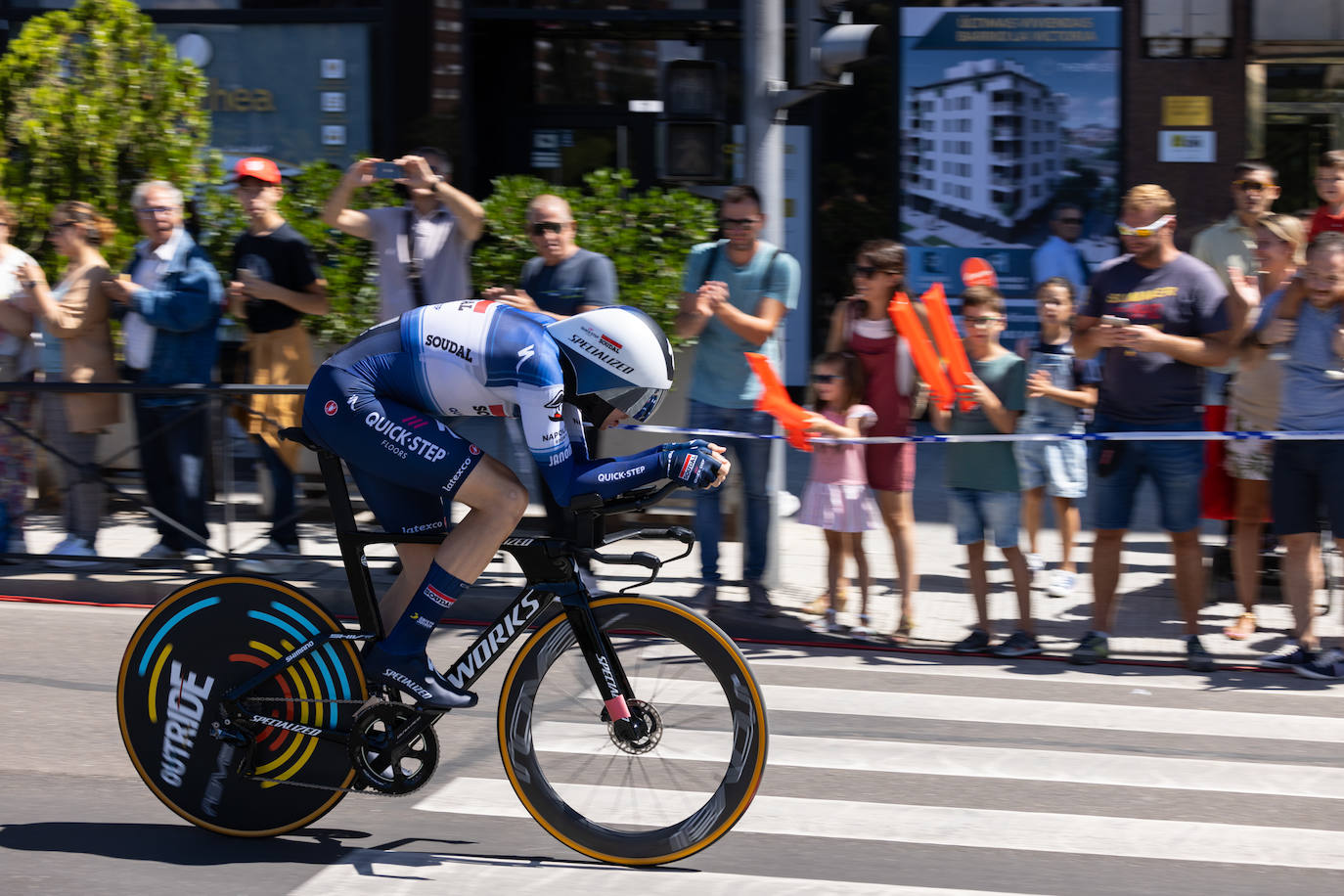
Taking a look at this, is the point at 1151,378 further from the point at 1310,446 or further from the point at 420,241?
the point at 420,241

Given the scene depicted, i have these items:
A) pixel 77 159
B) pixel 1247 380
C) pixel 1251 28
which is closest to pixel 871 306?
pixel 1247 380

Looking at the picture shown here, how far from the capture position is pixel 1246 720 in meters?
6.26

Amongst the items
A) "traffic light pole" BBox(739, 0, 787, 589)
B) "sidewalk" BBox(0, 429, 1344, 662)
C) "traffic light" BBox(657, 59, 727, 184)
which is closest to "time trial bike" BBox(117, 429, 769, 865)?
"sidewalk" BBox(0, 429, 1344, 662)

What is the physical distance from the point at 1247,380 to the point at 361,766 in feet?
16.2

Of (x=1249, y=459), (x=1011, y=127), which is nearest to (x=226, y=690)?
(x=1249, y=459)

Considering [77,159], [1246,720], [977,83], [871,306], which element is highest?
[977,83]

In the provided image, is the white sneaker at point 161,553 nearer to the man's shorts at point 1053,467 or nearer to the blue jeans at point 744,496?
the blue jeans at point 744,496

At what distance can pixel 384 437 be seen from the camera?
4.49 metres

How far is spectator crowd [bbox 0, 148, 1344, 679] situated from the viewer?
703 centimetres

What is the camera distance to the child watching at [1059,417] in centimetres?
803

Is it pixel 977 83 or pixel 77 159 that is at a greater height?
pixel 977 83

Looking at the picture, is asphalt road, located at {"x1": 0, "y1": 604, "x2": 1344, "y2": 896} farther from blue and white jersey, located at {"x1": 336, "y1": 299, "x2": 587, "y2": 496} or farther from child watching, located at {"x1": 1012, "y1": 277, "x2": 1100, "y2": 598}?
child watching, located at {"x1": 1012, "y1": 277, "x2": 1100, "y2": 598}

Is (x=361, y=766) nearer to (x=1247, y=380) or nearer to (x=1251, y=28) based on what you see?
(x=1247, y=380)

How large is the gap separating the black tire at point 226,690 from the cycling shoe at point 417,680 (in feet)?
0.28
